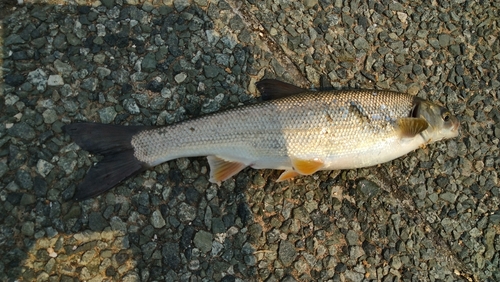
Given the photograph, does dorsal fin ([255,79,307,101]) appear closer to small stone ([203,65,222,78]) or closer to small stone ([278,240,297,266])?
small stone ([203,65,222,78])

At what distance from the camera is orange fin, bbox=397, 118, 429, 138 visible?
355 centimetres

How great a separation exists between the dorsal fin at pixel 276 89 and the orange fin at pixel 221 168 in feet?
2.21

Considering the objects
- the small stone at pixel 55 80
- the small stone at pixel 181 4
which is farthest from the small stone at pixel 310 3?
the small stone at pixel 55 80

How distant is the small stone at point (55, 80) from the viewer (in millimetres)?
3588

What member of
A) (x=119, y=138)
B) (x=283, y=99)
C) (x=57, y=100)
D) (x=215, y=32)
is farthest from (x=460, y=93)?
(x=57, y=100)

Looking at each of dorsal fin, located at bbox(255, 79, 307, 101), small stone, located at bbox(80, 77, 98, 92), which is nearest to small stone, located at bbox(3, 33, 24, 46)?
small stone, located at bbox(80, 77, 98, 92)

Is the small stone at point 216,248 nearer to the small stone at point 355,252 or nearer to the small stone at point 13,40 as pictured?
the small stone at point 355,252

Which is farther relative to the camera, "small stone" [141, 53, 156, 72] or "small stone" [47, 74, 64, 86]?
"small stone" [141, 53, 156, 72]

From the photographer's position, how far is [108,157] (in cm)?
335

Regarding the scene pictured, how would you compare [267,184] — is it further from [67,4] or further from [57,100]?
[67,4]

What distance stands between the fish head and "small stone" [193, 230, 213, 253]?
2.01 m

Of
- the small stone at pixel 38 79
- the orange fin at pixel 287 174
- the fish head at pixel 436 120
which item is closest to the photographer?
the orange fin at pixel 287 174

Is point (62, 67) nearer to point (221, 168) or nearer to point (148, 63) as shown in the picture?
point (148, 63)

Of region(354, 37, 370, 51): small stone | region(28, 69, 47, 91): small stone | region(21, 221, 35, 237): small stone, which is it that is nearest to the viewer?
region(21, 221, 35, 237): small stone
